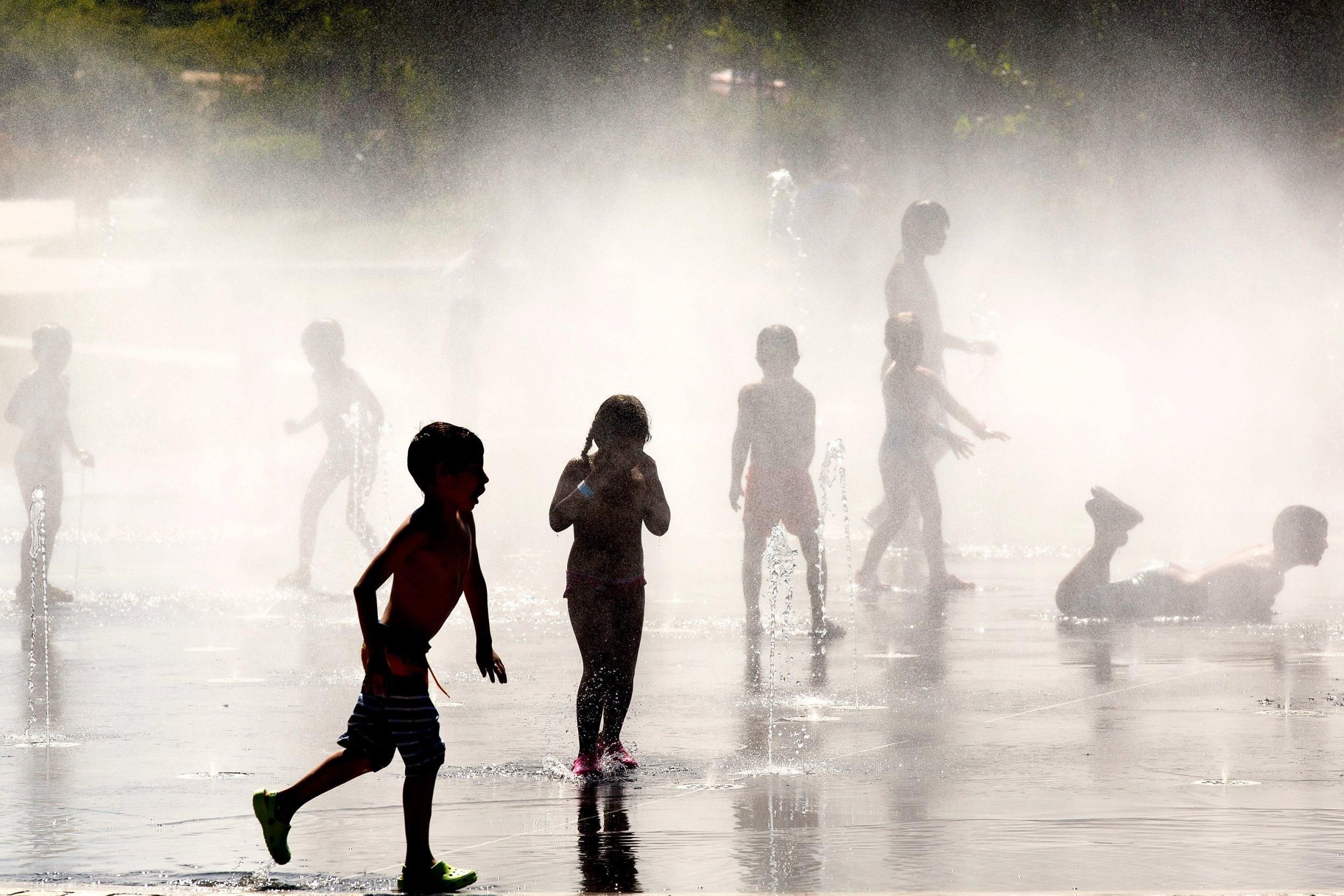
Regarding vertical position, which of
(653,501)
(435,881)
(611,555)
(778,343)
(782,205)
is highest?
(782,205)

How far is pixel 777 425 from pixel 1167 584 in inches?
81.0

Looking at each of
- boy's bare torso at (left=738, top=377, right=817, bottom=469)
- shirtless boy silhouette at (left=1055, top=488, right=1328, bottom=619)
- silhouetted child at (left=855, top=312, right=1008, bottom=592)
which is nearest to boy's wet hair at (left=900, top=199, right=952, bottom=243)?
silhouetted child at (left=855, top=312, right=1008, bottom=592)

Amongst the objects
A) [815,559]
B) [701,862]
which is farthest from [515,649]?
[701,862]

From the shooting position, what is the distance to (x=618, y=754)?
6.80 metres

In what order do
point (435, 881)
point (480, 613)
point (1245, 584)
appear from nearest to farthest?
1. point (435, 881)
2. point (480, 613)
3. point (1245, 584)

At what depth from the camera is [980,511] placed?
1666 cm

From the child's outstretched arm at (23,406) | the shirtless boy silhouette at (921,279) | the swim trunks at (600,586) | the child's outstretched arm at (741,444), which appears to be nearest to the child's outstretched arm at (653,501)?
the swim trunks at (600,586)

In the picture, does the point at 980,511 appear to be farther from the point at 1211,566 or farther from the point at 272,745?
the point at 272,745

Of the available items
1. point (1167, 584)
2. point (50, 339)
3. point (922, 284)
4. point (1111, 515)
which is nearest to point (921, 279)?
point (922, 284)

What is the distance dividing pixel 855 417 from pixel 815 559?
12.8 meters

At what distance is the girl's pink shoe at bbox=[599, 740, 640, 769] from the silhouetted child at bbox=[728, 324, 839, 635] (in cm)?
341

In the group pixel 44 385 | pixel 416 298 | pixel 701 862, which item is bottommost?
pixel 701 862

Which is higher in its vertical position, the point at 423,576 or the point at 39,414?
the point at 39,414

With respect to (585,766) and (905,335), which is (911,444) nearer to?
(905,335)
